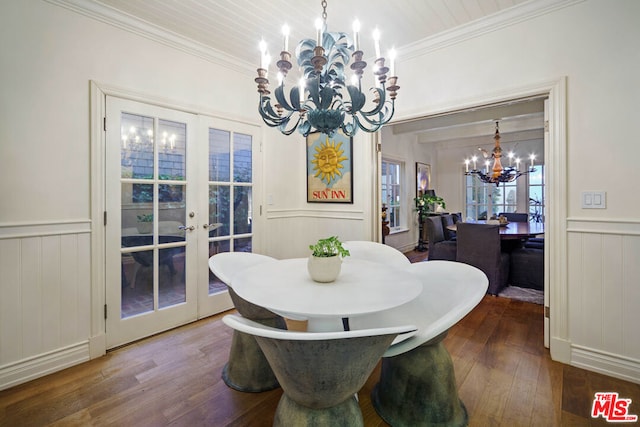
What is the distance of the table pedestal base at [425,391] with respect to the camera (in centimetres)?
145

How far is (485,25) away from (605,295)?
2.14 m

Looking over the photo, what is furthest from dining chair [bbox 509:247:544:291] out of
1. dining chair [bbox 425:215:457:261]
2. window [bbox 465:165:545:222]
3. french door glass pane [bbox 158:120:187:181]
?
french door glass pane [bbox 158:120:187:181]

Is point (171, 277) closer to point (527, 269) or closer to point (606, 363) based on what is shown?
point (606, 363)

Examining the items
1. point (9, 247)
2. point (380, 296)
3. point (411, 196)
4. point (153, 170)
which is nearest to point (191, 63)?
point (153, 170)

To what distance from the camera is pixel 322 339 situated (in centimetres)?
92

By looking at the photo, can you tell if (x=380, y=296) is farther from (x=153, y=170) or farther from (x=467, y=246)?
(x=467, y=246)

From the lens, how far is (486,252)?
3471 mm

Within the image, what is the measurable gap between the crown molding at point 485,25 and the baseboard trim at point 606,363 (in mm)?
2381

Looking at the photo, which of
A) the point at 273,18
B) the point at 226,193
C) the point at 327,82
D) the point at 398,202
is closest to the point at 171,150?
the point at 226,193

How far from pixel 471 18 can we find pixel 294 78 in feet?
6.12

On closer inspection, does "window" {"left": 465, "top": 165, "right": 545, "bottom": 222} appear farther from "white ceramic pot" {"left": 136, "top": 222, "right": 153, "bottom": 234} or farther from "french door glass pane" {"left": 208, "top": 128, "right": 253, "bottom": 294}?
"white ceramic pot" {"left": 136, "top": 222, "right": 153, "bottom": 234}

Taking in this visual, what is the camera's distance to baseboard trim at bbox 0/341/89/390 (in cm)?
181

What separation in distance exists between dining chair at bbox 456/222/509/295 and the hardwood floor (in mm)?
1175

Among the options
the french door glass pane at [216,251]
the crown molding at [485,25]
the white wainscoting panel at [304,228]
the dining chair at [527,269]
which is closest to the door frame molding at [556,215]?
the crown molding at [485,25]
